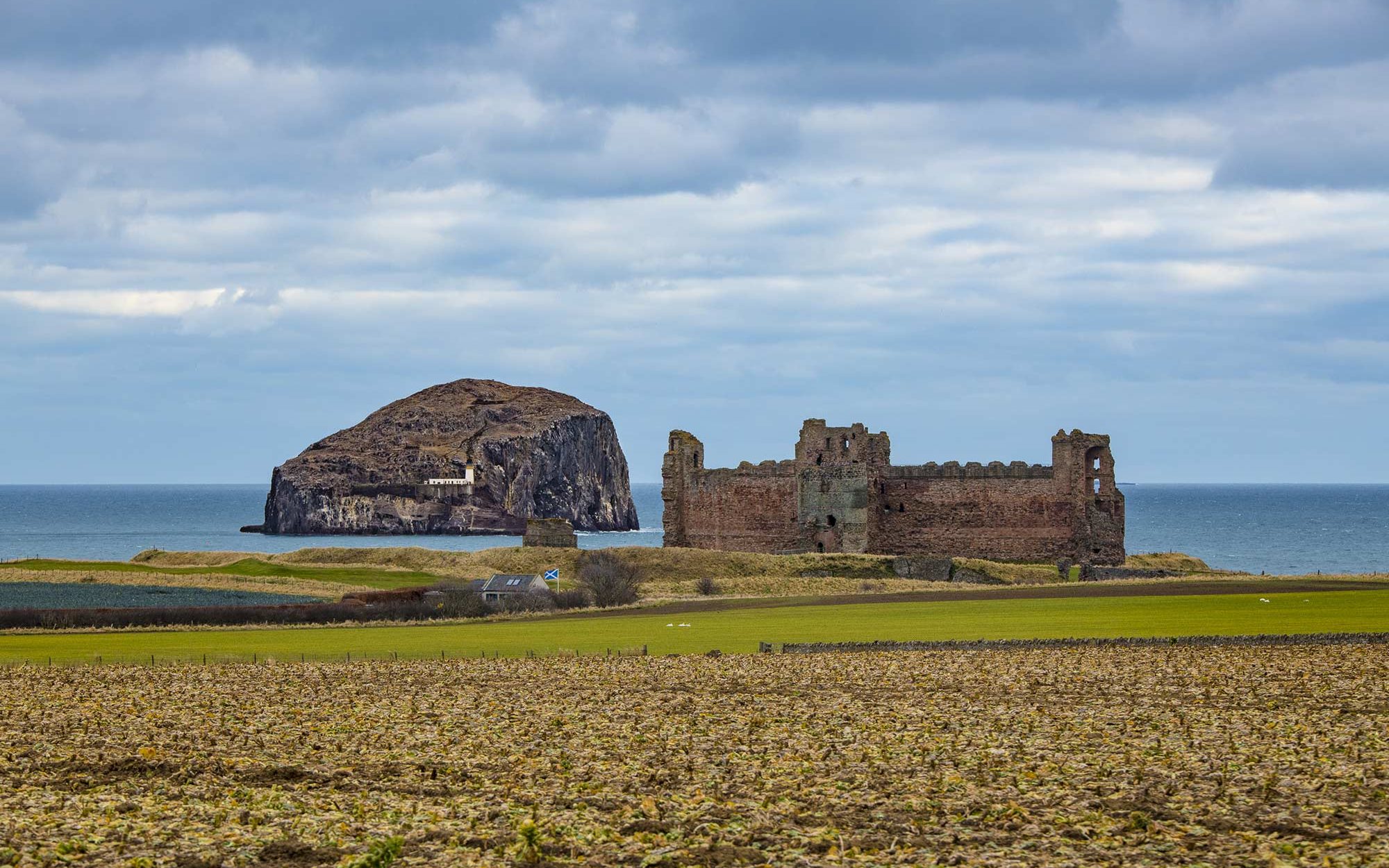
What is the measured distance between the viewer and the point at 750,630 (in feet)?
121

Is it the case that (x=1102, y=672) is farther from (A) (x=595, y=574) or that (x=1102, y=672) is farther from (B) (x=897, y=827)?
(A) (x=595, y=574)

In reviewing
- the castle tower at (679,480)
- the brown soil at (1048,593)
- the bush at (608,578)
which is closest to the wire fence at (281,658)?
the brown soil at (1048,593)

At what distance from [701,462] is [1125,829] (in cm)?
5959

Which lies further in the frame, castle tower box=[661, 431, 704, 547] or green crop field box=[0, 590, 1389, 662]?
castle tower box=[661, 431, 704, 547]

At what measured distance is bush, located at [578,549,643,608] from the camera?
49750mm

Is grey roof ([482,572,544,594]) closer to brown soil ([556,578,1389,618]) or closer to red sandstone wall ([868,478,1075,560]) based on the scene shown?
brown soil ([556,578,1389,618])

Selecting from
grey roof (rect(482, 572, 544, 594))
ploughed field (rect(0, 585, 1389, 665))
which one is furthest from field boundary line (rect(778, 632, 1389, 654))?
grey roof (rect(482, 572, 544, 594))

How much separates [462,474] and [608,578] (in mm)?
108232

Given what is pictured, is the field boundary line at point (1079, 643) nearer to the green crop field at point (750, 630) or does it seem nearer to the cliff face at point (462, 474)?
the green crop field at point (750, 630)

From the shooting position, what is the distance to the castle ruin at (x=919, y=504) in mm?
65625

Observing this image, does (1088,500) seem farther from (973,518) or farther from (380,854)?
(380,854)

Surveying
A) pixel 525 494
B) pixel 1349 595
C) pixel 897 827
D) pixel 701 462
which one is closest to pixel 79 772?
pixel 897 827

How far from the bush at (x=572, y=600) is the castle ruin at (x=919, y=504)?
1973 centimetres

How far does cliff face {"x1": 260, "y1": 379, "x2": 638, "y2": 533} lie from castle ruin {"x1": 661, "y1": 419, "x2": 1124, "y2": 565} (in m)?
85.0
